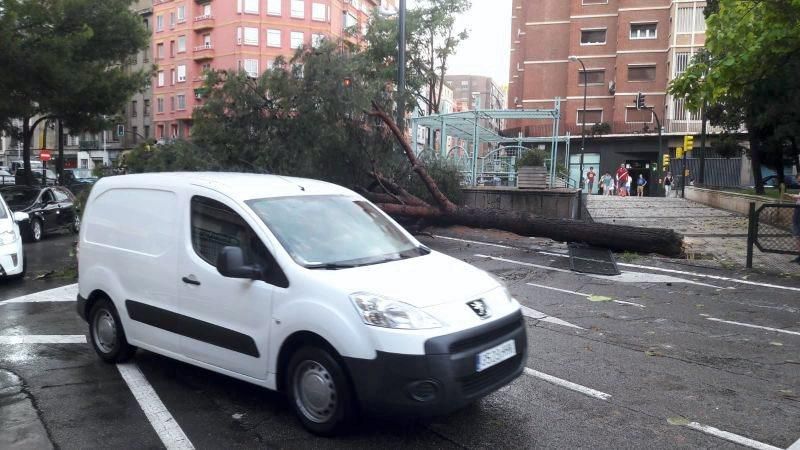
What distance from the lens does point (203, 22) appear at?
60406 mm

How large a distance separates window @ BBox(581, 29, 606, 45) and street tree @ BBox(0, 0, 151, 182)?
38.1 m

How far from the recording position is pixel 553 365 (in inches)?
225

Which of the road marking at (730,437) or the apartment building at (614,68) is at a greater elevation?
the apartment building at (614,68)

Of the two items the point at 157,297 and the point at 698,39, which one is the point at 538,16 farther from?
the point at 157,297

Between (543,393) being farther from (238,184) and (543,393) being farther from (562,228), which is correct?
(562,228)

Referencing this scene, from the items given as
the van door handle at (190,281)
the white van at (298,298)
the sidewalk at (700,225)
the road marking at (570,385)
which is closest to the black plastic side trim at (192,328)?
the white van at (298,298)

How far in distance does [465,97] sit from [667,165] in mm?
111644

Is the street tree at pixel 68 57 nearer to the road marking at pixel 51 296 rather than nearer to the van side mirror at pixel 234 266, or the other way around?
the road marking at pixel 51 296

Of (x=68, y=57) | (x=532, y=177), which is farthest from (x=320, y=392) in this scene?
(x=68, y=57)

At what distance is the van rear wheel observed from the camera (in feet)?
18.3

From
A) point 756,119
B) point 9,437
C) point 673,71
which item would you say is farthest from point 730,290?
point 673,71

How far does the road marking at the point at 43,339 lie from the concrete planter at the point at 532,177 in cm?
1407

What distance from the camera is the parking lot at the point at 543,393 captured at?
4.10 m

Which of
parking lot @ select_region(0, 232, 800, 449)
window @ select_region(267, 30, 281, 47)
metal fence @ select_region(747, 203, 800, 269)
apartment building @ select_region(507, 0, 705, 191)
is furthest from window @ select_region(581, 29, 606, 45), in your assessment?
parking lot @ select_region(0, 232, 800, 449)
